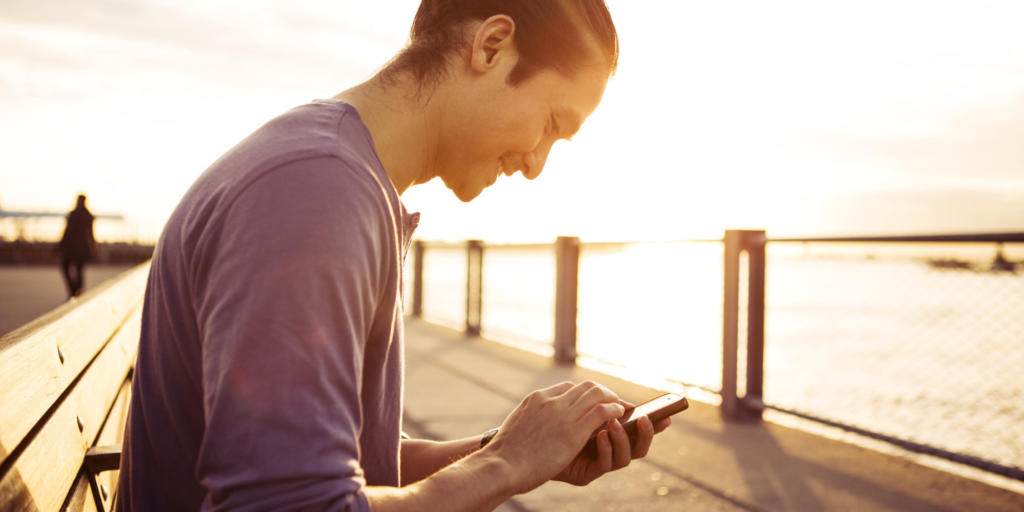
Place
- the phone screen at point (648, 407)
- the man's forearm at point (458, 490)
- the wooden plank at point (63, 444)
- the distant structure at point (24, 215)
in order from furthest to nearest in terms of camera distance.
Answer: the distant structure at point (24, 215) < the phone screen at point (648, 407) < the wooden plank at point (63, 444) < the man's forearm at point (458, 490)

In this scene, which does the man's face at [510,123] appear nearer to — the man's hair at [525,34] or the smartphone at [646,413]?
the man's hair at [525,34]

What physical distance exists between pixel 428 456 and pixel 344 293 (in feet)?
2.96

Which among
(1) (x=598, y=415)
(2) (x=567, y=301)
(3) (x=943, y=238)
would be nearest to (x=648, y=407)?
(1) (x=598, y=415)

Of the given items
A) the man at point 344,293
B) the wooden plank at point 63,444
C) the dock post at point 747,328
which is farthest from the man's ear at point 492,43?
the dock post at point 747,328

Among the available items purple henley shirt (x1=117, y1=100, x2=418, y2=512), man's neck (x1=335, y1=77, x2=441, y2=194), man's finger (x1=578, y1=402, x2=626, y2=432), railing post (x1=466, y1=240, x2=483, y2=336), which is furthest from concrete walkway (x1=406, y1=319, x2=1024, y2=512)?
railing post (x1=466, y1=240, x2=483, y2=336)

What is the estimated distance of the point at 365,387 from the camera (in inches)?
40.1

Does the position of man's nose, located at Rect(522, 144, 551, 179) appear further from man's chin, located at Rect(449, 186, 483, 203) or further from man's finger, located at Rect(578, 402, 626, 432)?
man's finger, located at Rect(578, 402, 626, 432)

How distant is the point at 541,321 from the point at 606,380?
6.88 m

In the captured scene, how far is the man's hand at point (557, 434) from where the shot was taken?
3.45ft

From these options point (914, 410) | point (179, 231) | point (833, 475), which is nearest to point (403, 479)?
point (179, 231)

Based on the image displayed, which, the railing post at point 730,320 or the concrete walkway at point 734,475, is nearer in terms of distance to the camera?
the concrete walkway at point 734,475

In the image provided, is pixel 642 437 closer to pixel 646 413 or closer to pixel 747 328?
pixel 646 413

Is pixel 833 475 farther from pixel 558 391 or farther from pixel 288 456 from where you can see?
pixel 288 456

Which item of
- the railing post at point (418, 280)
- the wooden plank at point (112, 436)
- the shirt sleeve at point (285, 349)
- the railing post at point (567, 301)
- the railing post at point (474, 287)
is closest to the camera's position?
the shirt sleeve at point (285, 349)
